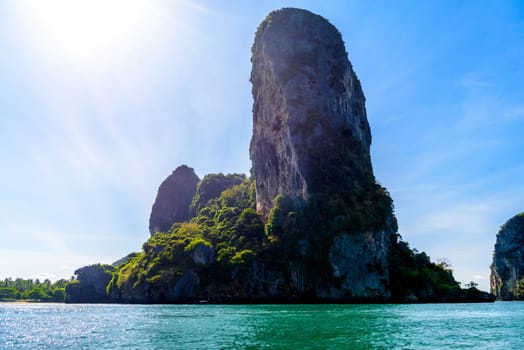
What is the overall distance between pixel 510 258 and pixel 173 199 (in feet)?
376

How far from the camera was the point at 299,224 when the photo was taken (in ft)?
263

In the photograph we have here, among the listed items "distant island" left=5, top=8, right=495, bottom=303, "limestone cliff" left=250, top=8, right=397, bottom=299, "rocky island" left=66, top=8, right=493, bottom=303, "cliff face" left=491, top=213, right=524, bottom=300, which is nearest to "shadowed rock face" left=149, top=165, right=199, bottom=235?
"distant island" left=5, top=8, right=495, bottom=303

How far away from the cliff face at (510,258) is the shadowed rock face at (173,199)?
104324 mm

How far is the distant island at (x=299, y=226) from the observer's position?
71688 mm

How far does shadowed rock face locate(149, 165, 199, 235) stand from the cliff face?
4107 inches

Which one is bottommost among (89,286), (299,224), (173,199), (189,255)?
(89,286)

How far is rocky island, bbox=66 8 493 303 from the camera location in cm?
7169

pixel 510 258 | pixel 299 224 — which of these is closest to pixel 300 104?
pixel 299 224

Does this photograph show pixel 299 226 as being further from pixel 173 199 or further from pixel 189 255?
pixel 173 199

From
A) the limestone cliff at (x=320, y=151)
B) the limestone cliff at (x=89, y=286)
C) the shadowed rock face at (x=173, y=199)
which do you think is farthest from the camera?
the shadowed rock face at (x=173, y=199)

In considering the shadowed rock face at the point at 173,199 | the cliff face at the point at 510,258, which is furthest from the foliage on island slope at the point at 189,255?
the cliff face at the point at 510,258

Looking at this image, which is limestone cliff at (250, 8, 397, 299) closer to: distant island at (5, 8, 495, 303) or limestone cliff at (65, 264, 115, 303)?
distant island at (5, 8, 495, 303)

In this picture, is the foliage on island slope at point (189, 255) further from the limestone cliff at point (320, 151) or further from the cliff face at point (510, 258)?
the cliff face at point (510, 258)

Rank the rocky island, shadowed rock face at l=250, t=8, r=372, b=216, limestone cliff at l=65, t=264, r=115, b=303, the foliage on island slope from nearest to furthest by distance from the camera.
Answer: the rocky island, the foliage on island slope, shadowed rock face at l=250, t=8, r=372, b=216, limestone cliff at l=65, t=264, r=115, b=303
